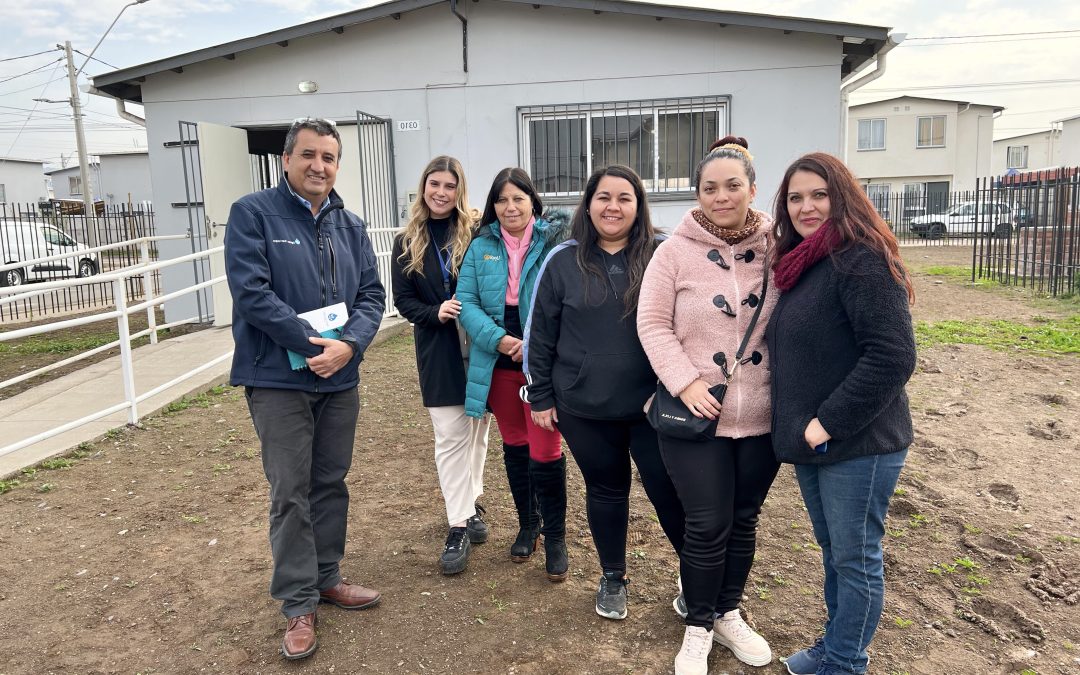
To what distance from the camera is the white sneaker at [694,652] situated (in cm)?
262

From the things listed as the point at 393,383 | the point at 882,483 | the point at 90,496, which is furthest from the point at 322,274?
the point at 393,383

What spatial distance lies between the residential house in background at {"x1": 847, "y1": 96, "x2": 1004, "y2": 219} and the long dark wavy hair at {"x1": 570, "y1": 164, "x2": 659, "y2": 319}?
117 ft

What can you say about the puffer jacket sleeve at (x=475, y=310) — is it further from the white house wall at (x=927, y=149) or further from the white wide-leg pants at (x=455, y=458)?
the white house wall at (x=927, y=149)

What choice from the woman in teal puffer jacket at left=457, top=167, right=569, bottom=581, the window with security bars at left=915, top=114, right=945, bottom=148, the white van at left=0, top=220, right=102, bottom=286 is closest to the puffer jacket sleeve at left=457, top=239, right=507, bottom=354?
the woman in teal puffer jacket at left=457, top=167, right=569, bottom=581

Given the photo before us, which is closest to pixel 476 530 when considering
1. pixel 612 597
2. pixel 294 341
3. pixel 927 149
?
pixel 612 597

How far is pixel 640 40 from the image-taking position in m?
9.06

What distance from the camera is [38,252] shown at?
17562 mm

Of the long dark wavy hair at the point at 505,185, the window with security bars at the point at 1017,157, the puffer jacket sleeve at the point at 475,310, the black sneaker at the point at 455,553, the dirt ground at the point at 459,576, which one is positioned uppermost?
the window with security bars at the point at 1017,157

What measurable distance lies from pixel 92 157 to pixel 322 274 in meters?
49.8

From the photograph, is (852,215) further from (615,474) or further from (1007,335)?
(1007,335)

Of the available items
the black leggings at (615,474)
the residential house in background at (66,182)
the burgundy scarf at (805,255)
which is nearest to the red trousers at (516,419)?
the black leggings at (615,474)

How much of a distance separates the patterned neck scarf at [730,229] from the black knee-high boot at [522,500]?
1444 millimetres

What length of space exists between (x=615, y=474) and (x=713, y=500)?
0.50 metres

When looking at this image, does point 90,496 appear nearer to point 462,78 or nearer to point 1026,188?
point 462,78
